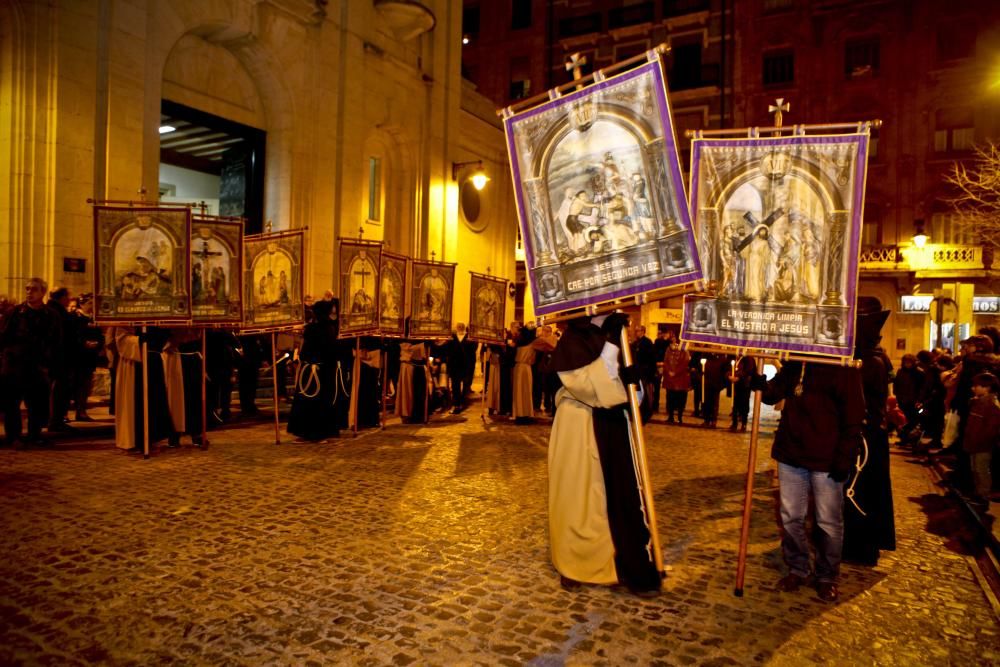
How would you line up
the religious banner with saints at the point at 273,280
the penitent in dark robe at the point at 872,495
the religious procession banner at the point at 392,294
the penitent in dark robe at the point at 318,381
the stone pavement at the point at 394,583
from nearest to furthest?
the stone pavement at the point at 394,583 < the penitent in dark robe at the point at 872,495 < the religious banner with saints at the point at 273,280 < the penitent in dark robe at the point at 318,381 < the religious procession banner at the point at 392,294

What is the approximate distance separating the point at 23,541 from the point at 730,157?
21.1ft

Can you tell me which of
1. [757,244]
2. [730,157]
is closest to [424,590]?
[757,244]

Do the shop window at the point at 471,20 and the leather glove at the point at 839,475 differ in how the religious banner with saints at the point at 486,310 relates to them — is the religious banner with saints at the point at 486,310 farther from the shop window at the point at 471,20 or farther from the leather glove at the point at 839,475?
the shop window at the point at 471,20

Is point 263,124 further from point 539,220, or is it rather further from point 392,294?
point 539,220

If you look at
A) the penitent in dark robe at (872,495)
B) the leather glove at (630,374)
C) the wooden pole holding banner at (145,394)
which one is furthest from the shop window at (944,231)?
the wooden pole holding banner at (145,394)

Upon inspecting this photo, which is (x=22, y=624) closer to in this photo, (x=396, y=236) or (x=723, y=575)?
(x=723, y=575)

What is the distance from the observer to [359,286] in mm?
11141

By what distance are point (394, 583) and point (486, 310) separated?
9.13m

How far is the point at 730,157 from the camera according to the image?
5.25m

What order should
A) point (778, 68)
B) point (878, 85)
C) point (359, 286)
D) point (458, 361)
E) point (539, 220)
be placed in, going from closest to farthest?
point (539, 220)
point (359, 286)
point (458, 361)
point (878, 85)
point (778, 68)

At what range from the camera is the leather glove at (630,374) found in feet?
15.4

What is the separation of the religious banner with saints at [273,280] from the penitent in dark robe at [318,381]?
Result: 1.17 feet

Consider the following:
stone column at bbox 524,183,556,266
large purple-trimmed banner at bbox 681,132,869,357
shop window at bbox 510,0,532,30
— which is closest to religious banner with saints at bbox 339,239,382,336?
stone column at bbox 524,183,556,266

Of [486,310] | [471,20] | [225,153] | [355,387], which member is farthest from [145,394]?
[471,20]
